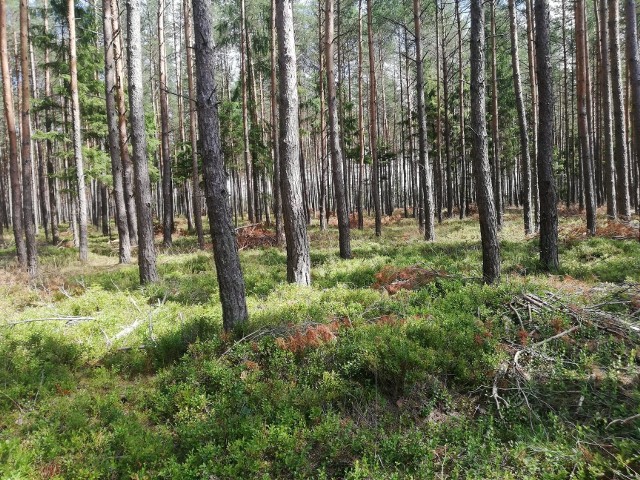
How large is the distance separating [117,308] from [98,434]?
162 inches

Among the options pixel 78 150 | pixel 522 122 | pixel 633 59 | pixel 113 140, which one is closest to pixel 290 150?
pixel 113 140

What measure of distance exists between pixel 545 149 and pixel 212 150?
7.31 metres

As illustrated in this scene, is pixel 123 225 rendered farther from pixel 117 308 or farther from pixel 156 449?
pixel 156 449

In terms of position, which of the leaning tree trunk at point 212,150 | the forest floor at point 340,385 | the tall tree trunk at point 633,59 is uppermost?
the tall tree trunk at point 633,59

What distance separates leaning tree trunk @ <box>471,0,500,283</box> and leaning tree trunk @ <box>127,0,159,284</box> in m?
7.07

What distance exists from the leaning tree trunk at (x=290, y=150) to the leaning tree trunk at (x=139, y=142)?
3.40 meters

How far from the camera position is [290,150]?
8.28 metres

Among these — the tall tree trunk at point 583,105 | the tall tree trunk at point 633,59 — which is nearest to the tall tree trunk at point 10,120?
the tall tree trunk at point 633,59

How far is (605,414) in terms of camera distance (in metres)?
4.08

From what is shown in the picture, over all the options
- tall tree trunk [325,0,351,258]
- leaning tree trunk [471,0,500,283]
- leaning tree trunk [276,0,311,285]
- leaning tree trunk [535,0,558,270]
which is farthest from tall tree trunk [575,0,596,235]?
leaning tree trunk [276,0,311,285]

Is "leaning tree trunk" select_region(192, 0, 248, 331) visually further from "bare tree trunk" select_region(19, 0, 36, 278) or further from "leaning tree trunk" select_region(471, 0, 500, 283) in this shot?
"bare tree trunk" select_region(19, 0, 36, 278)

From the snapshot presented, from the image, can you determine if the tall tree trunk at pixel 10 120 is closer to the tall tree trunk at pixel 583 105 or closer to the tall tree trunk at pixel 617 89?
the tall tree trunk at pixel 583 105

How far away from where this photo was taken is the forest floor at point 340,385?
3.65 meters

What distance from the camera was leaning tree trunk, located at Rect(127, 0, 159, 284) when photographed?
29.6 ft
